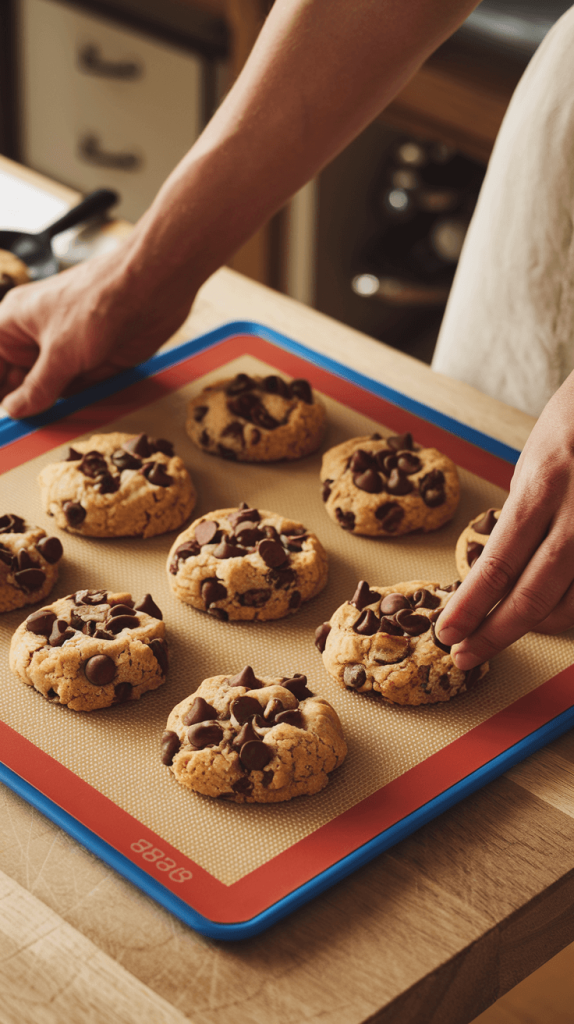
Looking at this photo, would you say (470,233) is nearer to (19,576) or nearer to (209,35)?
(19,576)

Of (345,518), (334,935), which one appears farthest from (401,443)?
(334,935)

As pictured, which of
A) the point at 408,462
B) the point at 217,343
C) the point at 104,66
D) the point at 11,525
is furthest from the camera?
the point at 104,66

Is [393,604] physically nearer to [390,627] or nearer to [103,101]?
[390,627]

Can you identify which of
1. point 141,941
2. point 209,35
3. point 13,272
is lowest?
point 141,941

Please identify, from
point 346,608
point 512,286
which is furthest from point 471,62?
point 346,608

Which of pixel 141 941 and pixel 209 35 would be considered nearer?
pixel 141 941

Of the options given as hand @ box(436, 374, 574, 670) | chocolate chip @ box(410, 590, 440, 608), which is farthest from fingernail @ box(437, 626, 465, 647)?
chocolate chip @ box(410, 590, 440, 608)

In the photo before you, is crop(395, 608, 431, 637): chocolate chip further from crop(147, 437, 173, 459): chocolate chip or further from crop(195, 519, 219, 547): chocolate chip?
crop(147, 437, 173, 459): chocolate chip
